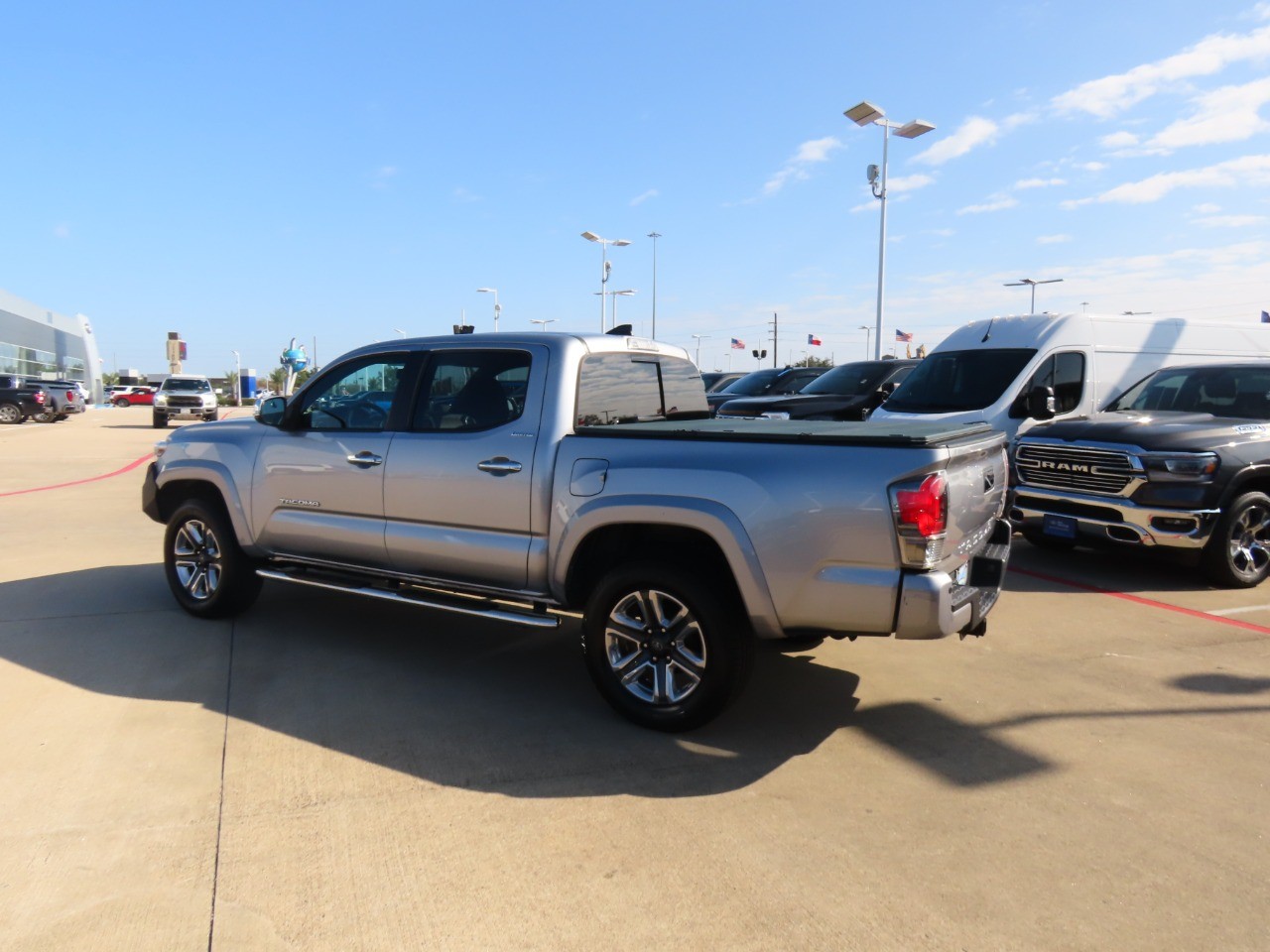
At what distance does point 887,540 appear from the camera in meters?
3.66

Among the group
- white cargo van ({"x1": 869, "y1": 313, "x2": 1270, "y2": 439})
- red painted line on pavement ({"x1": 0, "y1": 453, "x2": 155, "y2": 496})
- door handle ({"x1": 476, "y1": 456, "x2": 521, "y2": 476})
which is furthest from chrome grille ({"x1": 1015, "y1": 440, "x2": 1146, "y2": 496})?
red painted line on pavement ({"x1": 0, "y1": 453, "x2": 155, "y2": 496})

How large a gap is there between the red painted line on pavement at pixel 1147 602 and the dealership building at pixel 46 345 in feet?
201

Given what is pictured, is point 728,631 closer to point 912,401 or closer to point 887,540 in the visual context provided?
point 887,540

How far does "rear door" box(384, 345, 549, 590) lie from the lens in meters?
4.74

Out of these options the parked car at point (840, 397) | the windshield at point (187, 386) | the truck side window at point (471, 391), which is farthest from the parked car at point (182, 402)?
the truck side window at point (471, 391)

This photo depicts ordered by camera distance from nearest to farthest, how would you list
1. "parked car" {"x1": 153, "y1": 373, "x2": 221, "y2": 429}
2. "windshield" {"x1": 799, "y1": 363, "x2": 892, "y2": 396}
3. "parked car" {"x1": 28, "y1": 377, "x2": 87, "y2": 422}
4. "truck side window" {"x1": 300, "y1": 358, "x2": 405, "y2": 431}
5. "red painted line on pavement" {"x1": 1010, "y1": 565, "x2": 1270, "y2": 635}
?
"truck side window" {"x1": 300, "y1": 358, "x2": 405, "y2": 431}, "red painted line on pavement" {"x1": 1010, "y1": 565, "x2": 1270, "y2": 635}, "windshield" {"x1": 799, "y1": 363, "x2": 892, "y2": 396}, "parked car" {"x1": 153, "y1": 373, "x2": 221, "y2": 429}, "parked car" {"x1": 28, "y1": 377, "x2": 87, "y2": 422}

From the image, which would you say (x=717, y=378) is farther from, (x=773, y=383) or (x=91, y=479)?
(x=91, y=479)

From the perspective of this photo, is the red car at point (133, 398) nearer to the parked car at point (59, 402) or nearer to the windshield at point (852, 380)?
the parked car at point (59, 402)

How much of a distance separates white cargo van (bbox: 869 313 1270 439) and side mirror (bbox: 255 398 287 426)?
262 inches

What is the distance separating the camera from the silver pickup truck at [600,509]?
3762mm

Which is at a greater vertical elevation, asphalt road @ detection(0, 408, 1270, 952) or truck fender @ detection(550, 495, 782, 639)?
truck fender @ detection(550, 495, 782, 639)

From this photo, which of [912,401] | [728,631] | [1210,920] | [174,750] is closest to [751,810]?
[728,631]

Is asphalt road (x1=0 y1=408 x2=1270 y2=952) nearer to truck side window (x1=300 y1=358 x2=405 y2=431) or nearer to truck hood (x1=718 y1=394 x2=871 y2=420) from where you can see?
truck side window (x1=300 y1=358 x2=405 y2=431)

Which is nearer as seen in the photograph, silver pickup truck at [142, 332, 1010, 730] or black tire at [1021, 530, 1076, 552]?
silver pickup truck at [142, 332, 1010, 730]
